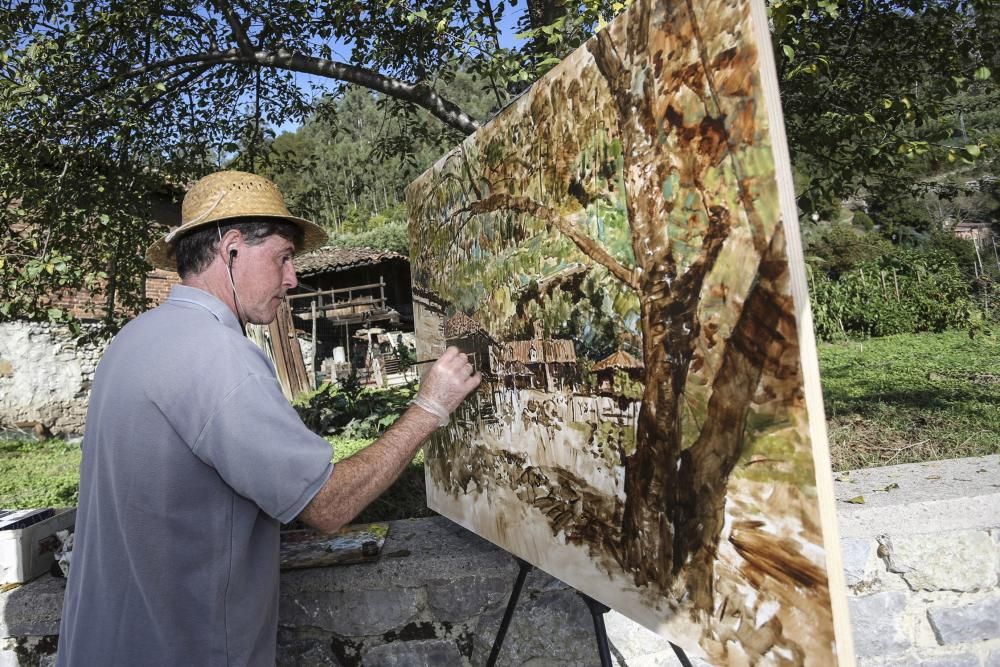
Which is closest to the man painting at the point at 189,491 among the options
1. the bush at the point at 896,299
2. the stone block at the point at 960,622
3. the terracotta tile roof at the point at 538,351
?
the terracotta tile roof at the point at 538,351

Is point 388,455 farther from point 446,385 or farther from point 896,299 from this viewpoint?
point 896,299

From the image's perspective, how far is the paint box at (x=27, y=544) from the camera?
Answer: 2.16m

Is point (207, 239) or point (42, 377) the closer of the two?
point (207, 239)

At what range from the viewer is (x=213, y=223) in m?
1.53

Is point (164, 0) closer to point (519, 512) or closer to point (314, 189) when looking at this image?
point (314, 189)

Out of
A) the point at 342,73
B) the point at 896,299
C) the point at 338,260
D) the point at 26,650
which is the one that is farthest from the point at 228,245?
the point at 338,260

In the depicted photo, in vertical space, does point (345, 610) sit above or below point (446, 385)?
below

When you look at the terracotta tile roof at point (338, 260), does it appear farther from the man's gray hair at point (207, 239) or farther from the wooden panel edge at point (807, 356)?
the wooden panel edge at point (807, 356)

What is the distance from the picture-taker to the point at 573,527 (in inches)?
57.5

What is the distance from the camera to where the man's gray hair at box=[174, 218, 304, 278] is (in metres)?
1.52

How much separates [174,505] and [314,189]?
4.55 metres

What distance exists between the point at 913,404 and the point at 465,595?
4.69 m

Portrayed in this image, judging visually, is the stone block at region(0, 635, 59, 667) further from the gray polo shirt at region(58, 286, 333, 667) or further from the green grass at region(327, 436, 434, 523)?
the green grass at region(327, 436, 434, 523)

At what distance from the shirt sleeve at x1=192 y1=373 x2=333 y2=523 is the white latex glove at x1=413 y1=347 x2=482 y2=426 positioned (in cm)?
36
